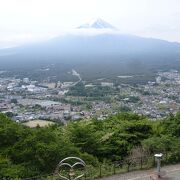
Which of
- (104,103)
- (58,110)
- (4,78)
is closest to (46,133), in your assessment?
(58,110)

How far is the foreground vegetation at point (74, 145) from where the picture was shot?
969cm

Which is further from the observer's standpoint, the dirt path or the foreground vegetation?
the foreground vegetation

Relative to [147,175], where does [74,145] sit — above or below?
above

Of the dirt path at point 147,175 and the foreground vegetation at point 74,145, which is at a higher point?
the foreground vegetation at point 74,145

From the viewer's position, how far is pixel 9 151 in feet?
34.1

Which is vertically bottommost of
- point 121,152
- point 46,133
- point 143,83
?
point 143,83

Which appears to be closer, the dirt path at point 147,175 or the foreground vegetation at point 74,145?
the dirt path at point 147,175

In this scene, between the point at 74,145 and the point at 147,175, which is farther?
the point at 74,145

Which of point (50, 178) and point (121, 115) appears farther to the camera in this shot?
point (121, 115)

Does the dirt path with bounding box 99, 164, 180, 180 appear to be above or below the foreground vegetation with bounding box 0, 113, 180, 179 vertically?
below

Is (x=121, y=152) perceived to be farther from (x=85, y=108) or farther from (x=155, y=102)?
(x=155, y=102)

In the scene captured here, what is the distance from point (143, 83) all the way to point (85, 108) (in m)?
28.7

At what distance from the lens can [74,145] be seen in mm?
11805

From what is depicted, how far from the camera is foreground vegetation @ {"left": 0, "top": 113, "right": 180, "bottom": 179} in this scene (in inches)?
381
